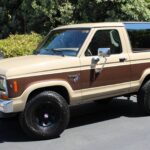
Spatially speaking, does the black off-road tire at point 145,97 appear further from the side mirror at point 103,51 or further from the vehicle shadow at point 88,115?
the side mirror at point 103,51

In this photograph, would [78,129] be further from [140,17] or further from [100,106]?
[140,17]

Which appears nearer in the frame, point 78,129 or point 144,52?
point 78,129

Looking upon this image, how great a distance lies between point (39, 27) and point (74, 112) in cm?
694

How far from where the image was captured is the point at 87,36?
7551mm

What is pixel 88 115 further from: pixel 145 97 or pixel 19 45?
pixel 19 45

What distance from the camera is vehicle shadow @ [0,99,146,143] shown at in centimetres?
734

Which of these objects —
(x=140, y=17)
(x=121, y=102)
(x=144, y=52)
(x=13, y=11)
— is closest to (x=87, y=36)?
(x=144, y=52)

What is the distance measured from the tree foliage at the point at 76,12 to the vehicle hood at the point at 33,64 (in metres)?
7.00

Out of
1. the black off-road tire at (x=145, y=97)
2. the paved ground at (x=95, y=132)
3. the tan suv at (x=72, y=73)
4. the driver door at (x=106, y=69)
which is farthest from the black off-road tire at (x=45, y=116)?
the black off-road tire at (x=145, y=97)

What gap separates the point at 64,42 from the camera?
780cm

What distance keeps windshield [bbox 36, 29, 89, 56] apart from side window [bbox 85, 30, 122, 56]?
175 millimetres

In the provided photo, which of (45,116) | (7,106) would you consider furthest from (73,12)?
(7,106)

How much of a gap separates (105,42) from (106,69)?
0.51 m

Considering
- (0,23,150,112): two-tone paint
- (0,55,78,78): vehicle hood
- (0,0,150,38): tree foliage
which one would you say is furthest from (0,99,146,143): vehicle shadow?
(0,0,150,38): tree foliage
